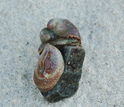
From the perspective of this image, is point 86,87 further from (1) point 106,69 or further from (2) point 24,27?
(2) point 24,27

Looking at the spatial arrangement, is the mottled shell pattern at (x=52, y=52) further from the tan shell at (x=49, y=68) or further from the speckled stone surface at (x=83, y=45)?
the speckled stone surface at (x=83, y=45)

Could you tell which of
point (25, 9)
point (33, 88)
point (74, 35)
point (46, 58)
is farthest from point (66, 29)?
point (25, 9)

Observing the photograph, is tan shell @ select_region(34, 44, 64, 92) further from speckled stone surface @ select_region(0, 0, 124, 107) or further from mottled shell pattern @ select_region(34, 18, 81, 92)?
speckled stone surface @ select_region(0, 0, 124, 107)

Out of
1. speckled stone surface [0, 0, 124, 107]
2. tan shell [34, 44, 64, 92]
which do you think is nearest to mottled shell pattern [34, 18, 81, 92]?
tan shell [34, 44, 64, 92]

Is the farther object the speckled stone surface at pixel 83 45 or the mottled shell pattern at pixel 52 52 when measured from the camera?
the speckled stone surface at pixel 83 45

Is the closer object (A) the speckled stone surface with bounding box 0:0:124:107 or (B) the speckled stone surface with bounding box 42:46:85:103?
(B) the speckled stone surface with bounding box 42:46:85:103

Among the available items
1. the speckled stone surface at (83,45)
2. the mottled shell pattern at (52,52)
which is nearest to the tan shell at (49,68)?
the mottled shell pattern at (52,52)
